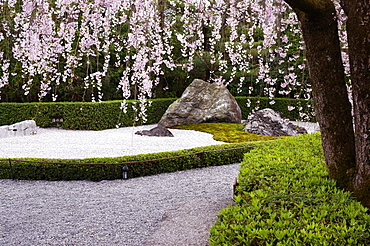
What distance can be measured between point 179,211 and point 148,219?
12.5 inches

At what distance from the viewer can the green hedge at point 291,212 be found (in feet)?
5.25

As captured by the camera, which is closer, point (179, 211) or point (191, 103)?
point (179, 211)

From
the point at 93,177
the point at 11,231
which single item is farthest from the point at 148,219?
the point at 93,177

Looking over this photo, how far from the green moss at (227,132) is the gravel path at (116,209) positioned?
237 centimetres

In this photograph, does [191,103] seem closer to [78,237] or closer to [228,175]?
Answer: [228,175]

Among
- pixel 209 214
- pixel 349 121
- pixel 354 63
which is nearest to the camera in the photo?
pixel 354 63

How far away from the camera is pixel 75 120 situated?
952cm

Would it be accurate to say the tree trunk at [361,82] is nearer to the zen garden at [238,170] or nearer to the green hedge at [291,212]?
the zen garden at [238,170]

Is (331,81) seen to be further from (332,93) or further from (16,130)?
(16,130)

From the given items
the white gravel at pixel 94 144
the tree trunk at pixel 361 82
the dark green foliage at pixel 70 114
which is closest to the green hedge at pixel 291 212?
the tree trunk at pixel 361 82

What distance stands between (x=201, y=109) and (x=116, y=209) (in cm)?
620

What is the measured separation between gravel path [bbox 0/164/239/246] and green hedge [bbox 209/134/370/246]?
2.38ft

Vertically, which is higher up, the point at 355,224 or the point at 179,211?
the point at 355,224

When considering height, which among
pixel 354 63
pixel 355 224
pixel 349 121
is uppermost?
pixel 354 63
